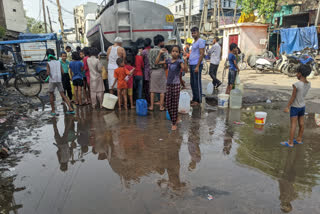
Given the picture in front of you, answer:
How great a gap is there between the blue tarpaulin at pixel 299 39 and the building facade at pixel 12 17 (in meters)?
24.2

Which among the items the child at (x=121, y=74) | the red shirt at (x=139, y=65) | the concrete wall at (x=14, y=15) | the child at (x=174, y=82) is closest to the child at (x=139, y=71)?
the red shirt at (x=139, y=65)

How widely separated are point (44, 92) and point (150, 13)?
5.57 meters

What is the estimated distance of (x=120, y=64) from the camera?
6164mm

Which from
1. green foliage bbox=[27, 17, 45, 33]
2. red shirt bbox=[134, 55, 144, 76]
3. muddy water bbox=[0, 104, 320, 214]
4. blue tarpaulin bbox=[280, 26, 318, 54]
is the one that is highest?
green foliage bbox=[27, 17, 45, 33]

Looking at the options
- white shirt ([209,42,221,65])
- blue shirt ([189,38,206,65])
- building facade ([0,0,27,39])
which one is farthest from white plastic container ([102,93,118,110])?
building facade ([0,0,27,39])

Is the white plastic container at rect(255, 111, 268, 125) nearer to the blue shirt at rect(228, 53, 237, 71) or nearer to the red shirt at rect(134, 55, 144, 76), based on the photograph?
the blue shirt at rect(228, 53, 237, 71)

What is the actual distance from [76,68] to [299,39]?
15.4 meters

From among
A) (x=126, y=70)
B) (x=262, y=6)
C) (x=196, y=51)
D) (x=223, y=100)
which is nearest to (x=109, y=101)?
(x=126, y=70)

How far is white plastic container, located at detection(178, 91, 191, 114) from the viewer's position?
19.6 ft

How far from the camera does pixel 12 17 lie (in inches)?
1062

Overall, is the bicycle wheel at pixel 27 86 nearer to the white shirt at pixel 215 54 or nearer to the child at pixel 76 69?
the child at pixel 76 69

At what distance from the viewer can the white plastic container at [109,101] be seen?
21.3 feet

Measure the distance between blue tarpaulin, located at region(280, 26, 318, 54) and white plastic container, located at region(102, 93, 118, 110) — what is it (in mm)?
14553

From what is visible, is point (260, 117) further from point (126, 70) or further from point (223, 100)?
point (126, 70)
